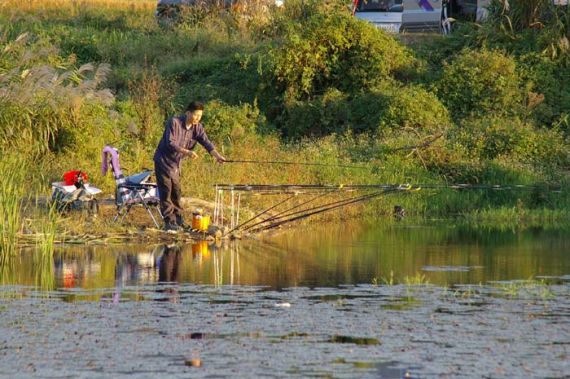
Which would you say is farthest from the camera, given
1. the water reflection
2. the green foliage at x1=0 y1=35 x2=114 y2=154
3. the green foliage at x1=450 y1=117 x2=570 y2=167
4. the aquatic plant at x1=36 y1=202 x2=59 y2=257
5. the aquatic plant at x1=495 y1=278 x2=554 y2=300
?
the green foliage at x1=450 y1=117 x2=570 y2=167

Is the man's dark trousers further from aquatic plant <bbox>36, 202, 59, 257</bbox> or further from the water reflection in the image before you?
aquatic plant <bbox>36, 202, 59, 257</bbox>

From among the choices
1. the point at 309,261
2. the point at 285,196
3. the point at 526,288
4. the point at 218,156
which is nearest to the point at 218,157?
the point at 218,156

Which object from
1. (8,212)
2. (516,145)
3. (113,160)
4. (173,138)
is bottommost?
(8,212)

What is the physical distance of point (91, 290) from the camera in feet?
45.9

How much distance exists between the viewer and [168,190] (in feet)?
61.3

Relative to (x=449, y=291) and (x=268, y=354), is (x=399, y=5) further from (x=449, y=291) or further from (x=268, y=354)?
(x=268, y=354)

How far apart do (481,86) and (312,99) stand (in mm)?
3728

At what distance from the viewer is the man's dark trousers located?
1862 centimetres

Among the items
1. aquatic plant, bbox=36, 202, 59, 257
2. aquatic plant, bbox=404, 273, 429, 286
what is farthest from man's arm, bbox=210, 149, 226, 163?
aquatic plant, bbox=404, 273, 429, 286

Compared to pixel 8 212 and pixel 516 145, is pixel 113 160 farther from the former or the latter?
pixel 516 145

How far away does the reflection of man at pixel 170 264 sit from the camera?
1505cm

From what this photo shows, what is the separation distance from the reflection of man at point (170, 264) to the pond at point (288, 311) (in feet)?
0.08

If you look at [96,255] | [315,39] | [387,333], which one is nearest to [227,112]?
[315,39]

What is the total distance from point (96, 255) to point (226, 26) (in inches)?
808
